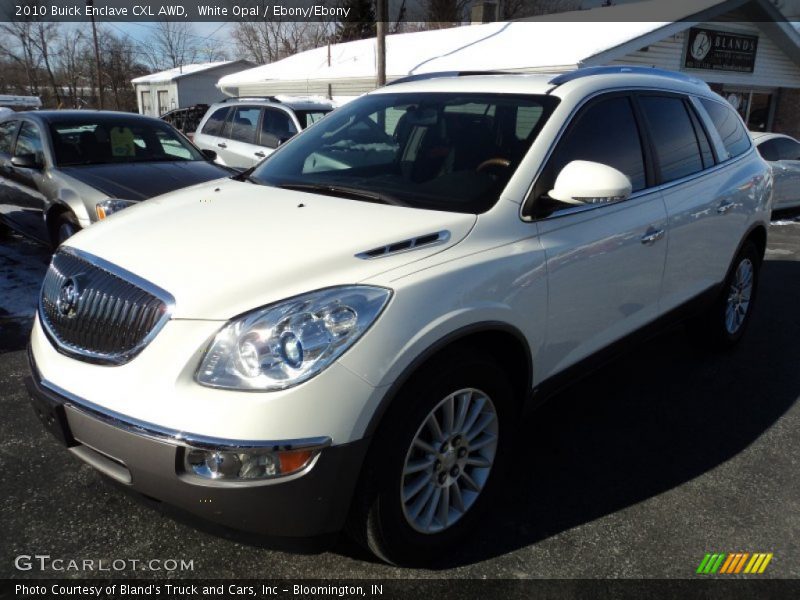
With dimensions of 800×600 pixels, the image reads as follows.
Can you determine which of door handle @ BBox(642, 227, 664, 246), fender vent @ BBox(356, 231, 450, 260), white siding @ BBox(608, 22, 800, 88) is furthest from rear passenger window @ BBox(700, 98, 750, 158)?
white siding @ BBox(608, 22, 800, 88)

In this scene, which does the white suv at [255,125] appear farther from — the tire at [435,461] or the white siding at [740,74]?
the white siding at [740,74]

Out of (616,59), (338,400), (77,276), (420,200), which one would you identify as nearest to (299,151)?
(420,200)

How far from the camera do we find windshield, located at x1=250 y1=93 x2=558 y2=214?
2.78 m

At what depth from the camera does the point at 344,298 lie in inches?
80.9

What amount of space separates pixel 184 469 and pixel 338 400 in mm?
515

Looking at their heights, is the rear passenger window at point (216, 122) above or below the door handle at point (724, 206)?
above

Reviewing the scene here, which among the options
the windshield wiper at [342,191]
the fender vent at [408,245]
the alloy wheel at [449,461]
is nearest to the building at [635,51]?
the windshield wiper at [342,191]

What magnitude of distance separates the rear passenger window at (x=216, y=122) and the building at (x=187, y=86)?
2859 centimetres

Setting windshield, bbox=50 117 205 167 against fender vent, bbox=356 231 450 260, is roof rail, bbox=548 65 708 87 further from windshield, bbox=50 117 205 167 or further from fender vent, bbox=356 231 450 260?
windshield, bbox=50 117 205 167

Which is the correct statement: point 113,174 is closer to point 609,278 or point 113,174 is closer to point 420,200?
point 420,200

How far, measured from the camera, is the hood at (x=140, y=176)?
5578 millimetres

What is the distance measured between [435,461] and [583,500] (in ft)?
3.09

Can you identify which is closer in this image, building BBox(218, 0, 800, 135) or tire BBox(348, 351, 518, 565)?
tire BBox(348, 351, 518, 565)

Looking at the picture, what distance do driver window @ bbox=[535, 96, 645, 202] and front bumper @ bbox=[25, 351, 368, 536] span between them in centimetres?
146
